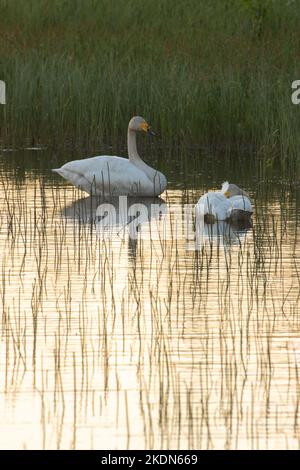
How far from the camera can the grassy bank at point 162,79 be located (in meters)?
17.2

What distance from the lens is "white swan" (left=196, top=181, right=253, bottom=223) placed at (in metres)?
12.6

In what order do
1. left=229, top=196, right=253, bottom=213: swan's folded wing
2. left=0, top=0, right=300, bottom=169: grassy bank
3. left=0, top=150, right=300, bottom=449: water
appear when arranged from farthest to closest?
left=0, top=0, right=300, bottom=169: grassy bank → left=229, top=196, right=253, bottom=213: swan's folded wing → left=0, top=150, right=300, bottom=449: water

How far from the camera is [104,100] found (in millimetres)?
17703

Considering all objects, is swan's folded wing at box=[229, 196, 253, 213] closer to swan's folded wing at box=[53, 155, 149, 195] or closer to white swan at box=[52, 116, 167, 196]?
white swan at box=[52, 116, 167, 196]

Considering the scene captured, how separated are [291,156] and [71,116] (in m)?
3.30

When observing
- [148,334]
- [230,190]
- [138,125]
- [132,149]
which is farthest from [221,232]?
[148,334]

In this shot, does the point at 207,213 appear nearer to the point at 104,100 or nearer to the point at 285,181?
the point at 285,181

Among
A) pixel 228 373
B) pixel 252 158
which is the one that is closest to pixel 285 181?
pixel 252 158

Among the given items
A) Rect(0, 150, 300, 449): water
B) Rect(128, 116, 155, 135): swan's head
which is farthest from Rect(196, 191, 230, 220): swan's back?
Rect(128, 116, 155, 135): swan's head

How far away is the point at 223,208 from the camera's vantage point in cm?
1266

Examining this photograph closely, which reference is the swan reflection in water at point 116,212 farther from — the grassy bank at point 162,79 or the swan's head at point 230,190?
the grassy bank at point 162,79

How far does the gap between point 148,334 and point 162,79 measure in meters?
10.4

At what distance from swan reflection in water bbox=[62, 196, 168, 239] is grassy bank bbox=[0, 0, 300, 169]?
165cm

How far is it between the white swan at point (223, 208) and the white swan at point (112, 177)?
1720 millimetres
